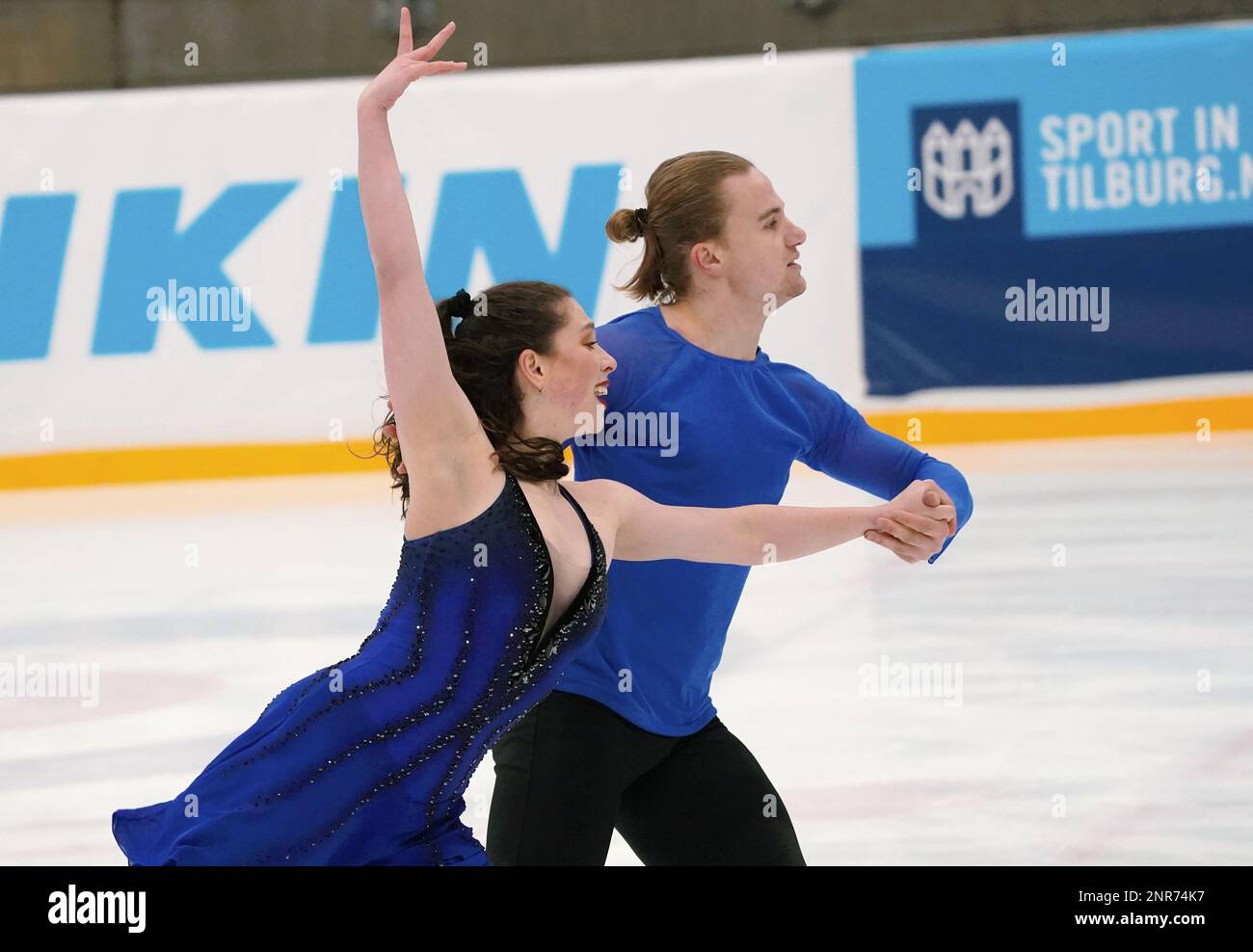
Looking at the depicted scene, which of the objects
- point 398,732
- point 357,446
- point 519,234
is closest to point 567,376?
point 398,732

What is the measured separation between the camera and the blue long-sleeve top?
2.49 metres

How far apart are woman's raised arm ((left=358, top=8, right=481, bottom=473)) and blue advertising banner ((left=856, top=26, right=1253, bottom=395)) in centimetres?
707

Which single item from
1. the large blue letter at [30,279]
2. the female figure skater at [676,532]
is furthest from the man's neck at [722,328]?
the large blue letter at [30,279]

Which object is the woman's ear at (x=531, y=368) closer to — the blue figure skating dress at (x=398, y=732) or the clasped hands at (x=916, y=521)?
the blue figure skating dress at (x=398, y=732)

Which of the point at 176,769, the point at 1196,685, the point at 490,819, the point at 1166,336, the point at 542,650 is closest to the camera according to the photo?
the point at 542,650

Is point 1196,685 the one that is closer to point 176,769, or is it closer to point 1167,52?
point 176,769

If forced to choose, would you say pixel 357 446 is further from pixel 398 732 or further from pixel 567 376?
pixel 398 732

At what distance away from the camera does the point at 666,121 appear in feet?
29.1

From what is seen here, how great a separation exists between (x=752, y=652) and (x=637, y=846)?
2782mm

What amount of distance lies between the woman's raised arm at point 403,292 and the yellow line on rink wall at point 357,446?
6.66m

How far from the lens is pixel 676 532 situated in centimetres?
227

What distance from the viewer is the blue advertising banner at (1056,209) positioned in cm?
857

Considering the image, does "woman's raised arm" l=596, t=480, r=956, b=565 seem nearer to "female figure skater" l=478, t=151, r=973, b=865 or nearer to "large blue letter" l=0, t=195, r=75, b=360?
"female figure skater" l=478, t=151, r=973, b=865
